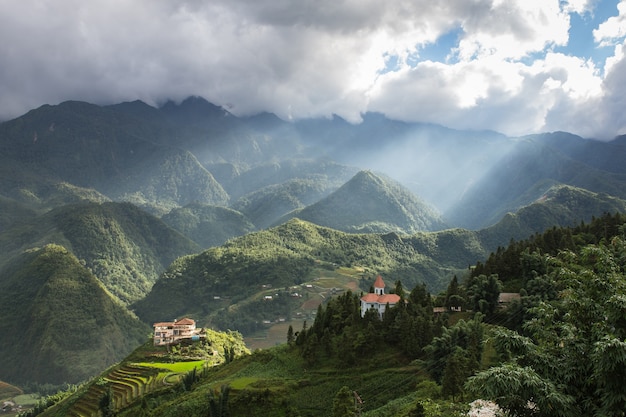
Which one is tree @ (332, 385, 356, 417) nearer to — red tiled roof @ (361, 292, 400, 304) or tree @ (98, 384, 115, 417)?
red tiled roof @ (361, 292, 400, 304)

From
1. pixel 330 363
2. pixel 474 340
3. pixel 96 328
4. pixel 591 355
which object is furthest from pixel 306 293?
pixel 591 355

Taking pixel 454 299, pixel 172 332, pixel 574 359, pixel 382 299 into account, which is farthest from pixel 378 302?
pixel 172 332

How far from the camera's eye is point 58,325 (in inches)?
6516

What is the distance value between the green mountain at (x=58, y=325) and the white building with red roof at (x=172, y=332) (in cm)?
6619

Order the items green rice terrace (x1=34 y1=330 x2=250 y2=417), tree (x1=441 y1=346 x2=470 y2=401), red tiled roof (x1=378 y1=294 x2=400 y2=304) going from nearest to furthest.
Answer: tree (x1=441 y1=346 x2=470 y2=401), red tiled roof (x1=378 y1=294 x2=400 y2=304), green rice terrace (x1=34 y1=330 x2=250 y2=417)

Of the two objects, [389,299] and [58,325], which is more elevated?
[389,299]

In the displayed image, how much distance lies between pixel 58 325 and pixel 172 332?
90477 millimetres

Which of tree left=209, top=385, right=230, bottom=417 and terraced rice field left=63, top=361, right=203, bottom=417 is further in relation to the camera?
terraced rice field left=63, top=361, right=203, bottom=417

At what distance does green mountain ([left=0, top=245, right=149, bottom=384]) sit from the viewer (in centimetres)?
15225

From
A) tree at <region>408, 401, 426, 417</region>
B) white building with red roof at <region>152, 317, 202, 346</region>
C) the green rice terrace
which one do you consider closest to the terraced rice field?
the green rice terrace

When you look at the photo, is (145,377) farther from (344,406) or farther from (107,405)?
(344,406)

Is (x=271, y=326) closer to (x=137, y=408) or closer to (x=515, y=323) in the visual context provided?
(x=137, y=408)

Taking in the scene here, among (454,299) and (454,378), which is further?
(454,299)

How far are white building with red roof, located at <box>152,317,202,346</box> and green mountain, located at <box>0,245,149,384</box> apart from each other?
66.2 meters
